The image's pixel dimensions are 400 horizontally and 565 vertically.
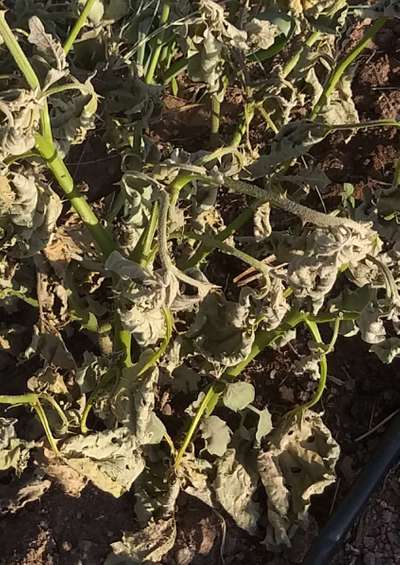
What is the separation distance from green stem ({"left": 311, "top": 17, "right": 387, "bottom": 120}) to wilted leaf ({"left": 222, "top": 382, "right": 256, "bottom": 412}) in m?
0.55

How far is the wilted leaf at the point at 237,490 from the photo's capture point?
175 centimetres

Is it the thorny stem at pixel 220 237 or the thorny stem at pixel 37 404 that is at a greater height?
the thorny stem at pixel 220 237

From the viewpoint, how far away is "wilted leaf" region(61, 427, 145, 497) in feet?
5.06

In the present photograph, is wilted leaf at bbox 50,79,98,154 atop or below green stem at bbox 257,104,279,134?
atop

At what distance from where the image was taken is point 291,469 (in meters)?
1.80

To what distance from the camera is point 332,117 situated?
5.53ft

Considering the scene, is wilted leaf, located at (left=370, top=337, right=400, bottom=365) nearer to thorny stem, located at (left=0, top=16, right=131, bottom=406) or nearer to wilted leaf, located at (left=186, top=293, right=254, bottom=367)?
wilted leaf, located at (left=186, top=293, right=254, bottom=367)

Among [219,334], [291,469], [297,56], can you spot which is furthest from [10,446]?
[297,56]

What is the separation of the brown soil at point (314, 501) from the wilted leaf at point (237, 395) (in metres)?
0.24

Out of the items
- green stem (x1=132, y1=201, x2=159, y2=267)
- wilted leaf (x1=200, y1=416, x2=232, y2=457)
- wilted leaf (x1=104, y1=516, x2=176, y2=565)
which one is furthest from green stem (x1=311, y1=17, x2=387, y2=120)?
wilted leaf (x1=104, y1=516, x2=176, y2=565)

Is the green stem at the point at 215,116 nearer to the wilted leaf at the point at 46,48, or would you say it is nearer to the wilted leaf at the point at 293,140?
the wilted leaf at the point at 293,140

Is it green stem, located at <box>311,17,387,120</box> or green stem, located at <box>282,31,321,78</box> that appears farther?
green stem, located at <box>282,31,321,78</box>

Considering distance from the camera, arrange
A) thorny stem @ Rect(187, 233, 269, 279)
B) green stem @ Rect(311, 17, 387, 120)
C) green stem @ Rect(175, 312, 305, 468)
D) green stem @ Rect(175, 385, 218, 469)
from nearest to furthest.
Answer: thorny stem @ Rect(187, 233, 269, 279) < green stem @ Rect(311, 17, 387, 120) < green stem @ Rect(175, 312, 305, 468) < green stem @ Rect(175, 385, 218, 469)

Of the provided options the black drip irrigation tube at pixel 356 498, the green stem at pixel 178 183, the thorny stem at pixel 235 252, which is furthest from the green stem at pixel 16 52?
the black drip irrigation tube at pixel 356 498
